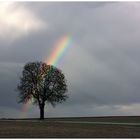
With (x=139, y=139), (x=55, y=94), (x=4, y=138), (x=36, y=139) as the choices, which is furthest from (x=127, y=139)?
(x=55, y=94)

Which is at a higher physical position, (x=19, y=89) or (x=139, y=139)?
(x=19, y=89)

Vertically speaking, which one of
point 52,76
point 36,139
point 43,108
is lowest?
point 36,139

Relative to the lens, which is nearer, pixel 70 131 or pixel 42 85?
pixel 70 131

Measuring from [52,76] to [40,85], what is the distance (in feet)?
11.4

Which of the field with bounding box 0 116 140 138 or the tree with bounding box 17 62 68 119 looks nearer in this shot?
the field with bounding box 0 116 140 138

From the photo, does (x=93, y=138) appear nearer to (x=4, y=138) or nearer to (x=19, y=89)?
(x=4, y=138)

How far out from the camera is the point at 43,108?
107 m

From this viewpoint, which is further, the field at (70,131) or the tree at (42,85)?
the tree at (42,85)

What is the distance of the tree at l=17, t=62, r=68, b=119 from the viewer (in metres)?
104

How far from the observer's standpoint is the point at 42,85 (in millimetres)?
105438

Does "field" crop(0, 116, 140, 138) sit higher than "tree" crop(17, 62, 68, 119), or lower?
lower

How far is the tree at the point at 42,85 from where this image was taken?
104062 mm

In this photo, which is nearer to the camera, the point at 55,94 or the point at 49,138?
the point at 49,138

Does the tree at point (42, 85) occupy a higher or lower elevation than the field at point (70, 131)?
higher
